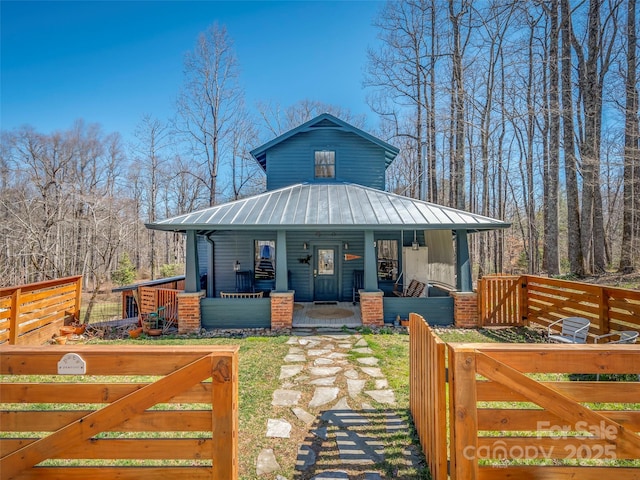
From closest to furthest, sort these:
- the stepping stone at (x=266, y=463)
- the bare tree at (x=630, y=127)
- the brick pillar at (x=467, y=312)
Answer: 1. the stepping stone at (x=266, y=463)
2. the brick pillar at (x=467, y=312)
3. the bare tree at (x=630, y=127)

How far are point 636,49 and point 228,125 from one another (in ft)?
66.5

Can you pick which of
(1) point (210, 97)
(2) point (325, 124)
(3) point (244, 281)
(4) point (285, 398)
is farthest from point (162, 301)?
(1) point (210, 97)

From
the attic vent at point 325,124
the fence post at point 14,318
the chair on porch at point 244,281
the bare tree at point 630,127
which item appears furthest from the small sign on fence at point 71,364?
the bare tree at point 630,127

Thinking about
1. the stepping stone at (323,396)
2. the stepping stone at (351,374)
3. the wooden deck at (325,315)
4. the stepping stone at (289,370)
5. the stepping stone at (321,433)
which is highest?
the wooden deck at (325,315)

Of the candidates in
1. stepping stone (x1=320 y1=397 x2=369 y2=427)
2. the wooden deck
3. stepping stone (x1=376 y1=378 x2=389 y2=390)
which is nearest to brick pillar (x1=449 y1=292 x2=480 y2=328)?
the wooden deck

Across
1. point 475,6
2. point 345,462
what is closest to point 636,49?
point 475,6

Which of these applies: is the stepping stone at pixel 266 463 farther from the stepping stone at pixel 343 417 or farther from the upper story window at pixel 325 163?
the upper story window at pixel 325 163

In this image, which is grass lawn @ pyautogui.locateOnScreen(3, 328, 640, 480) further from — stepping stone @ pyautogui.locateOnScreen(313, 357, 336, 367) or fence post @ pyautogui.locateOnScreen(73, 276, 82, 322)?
fence post @ pyautogui.locateOnScreen(73, 276, 82, 322)

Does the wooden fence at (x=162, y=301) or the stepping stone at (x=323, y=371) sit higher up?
the wooden fence at (x=162, y=301)

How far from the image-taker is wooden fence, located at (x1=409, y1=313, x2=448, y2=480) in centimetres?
234

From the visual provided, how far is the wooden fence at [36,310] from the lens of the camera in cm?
598

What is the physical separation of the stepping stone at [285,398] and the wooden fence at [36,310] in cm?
578

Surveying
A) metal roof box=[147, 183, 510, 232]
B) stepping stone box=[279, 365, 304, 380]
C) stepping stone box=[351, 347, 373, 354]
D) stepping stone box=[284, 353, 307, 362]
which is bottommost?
stepping stone box=[284, 353, 307, 362]

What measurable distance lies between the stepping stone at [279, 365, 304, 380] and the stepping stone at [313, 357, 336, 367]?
0.28 meters
